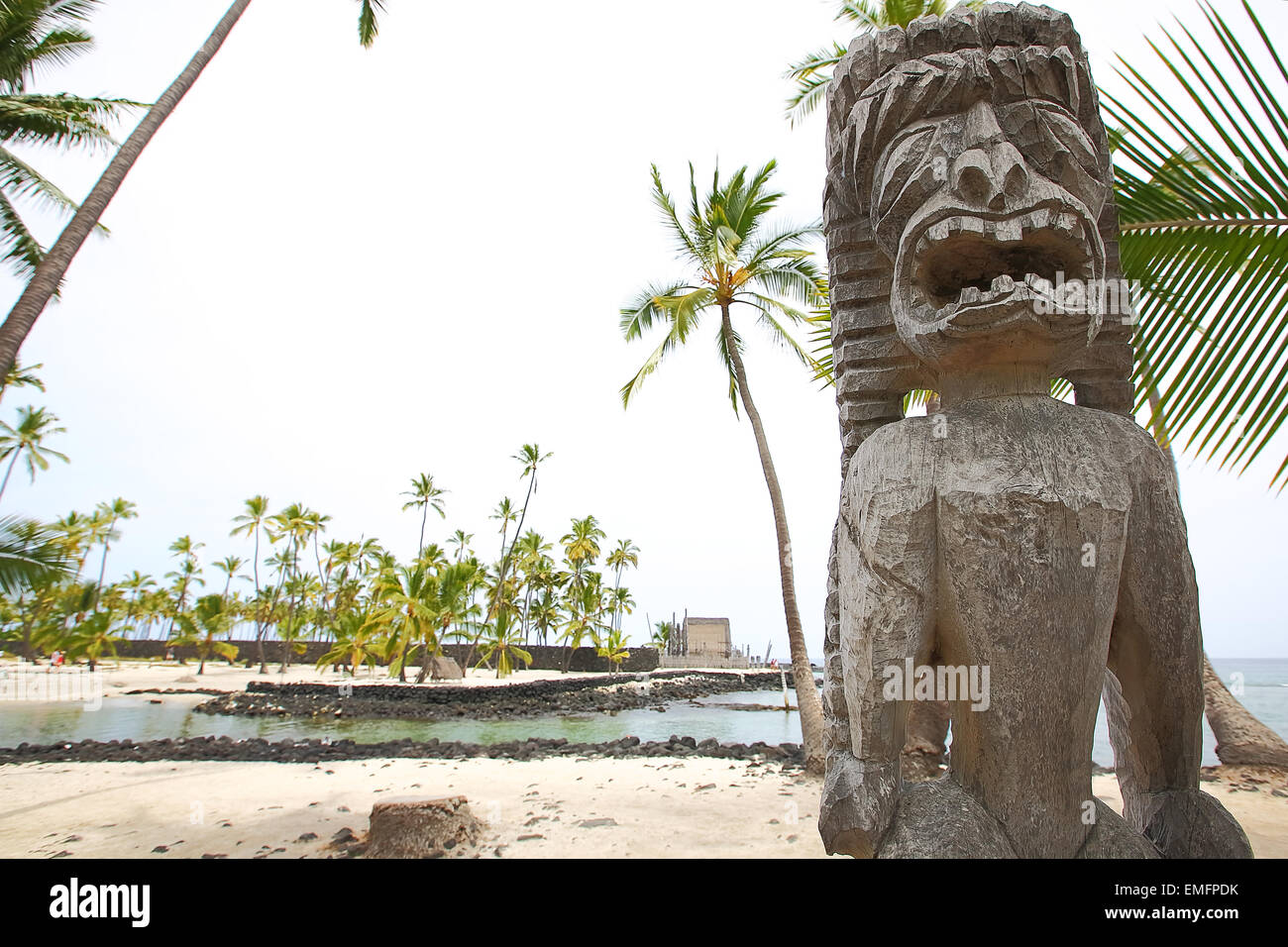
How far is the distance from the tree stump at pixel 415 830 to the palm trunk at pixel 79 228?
5.35 meters

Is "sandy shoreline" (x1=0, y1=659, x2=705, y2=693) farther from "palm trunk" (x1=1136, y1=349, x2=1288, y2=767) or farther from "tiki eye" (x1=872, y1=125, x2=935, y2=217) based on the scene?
"tiki eye" (x1=872, y1=125, x2=935, y2=217)

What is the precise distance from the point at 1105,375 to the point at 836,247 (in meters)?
1.01

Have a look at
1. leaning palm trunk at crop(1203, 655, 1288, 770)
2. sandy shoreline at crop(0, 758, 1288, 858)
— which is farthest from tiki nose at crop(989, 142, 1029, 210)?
leaning palm trunk at crop(1203, 655, 1288, 770)

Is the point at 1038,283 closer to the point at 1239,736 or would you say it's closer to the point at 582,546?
the point at 1239,736

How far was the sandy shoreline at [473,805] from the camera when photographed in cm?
601

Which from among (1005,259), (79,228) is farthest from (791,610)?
(79,228)

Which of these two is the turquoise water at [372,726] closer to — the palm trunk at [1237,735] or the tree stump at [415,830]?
the palm trunk at [1237,735]

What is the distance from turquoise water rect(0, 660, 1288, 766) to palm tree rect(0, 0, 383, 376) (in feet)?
32.6

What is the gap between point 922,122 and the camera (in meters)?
2.26

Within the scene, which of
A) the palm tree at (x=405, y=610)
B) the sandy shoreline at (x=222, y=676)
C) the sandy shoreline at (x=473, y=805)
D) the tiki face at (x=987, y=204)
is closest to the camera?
the tiki face at (x=987, y=204)

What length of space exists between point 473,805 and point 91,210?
7240mm

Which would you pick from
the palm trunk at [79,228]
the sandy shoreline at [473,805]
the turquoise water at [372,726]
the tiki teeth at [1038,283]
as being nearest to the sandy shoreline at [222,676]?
the turquoise water at [372,726]

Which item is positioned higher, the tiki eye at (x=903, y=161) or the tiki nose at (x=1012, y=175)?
the tiki eye at (x=903, y=161)
